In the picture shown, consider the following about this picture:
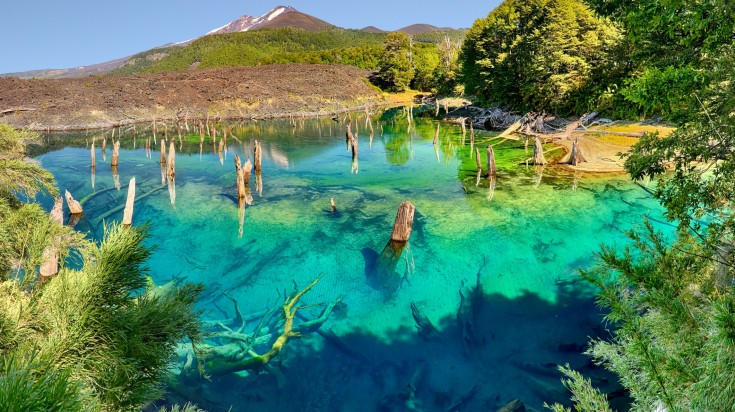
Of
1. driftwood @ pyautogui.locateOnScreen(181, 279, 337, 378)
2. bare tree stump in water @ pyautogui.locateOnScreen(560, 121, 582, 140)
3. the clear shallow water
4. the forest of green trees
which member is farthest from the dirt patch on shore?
the forest of green trees

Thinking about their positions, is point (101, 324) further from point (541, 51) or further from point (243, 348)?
point (541, 51)

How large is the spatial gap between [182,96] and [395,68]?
5279 centimetres

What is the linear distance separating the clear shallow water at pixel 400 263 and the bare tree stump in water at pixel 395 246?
448mm

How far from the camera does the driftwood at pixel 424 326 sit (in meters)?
11.5

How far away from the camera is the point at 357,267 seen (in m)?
15.5

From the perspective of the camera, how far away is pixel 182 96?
70.7 meters

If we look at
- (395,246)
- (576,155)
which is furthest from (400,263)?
(576,155)

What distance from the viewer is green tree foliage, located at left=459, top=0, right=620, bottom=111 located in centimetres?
3778

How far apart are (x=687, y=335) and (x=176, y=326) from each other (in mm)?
6461

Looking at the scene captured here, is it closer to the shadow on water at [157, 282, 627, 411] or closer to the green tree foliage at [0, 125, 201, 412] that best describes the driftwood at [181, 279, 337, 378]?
the shadow on water at [157, 282, 627, 411]

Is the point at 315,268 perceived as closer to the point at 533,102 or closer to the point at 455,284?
the point at 455,284

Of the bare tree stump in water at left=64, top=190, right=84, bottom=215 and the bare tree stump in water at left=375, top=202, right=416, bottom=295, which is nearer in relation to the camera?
the bare tree stump in water at left=375, top=202, right=416, bottom=295

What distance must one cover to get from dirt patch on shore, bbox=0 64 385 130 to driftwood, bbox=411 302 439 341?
65.9m

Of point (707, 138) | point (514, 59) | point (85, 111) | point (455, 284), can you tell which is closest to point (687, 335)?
point (707, 138)
